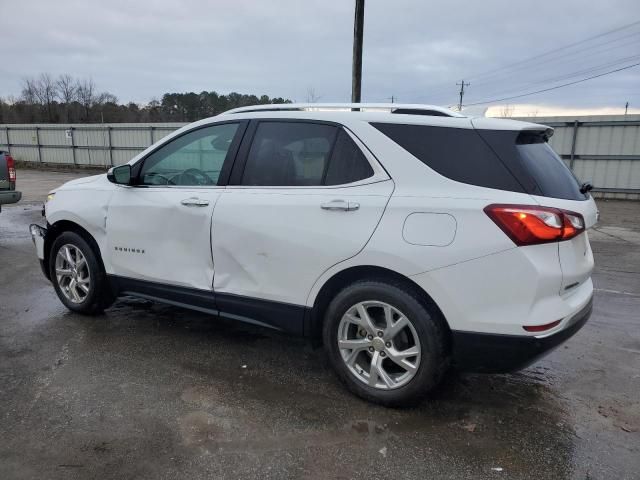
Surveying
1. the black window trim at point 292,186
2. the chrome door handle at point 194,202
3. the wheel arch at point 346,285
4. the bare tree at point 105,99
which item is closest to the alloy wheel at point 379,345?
the wheel arch at point 346,285

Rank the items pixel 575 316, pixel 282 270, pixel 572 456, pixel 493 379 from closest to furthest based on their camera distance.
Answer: pixel 572 456
pixel 575 316
pixel 282 270
pixel 493 379

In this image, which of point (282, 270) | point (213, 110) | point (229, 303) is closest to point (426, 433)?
point (282, 270)

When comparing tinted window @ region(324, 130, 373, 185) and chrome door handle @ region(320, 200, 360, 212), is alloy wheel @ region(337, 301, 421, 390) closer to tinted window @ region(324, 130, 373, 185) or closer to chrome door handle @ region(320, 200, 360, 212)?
chrome door handle @ region(320, 200, 360, 212)

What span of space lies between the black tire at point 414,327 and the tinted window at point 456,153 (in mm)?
739

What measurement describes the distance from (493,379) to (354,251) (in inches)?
57.8

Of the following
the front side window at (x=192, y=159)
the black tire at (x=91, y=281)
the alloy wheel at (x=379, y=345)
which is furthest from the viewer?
the black tire at (x=91, y=281)

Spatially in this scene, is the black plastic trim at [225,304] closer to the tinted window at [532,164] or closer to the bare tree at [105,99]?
the tinted window at [532,164]

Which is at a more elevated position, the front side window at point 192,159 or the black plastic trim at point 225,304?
the front side window at point 192,159

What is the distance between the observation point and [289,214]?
3.23 metres

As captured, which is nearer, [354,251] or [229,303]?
[354,251]

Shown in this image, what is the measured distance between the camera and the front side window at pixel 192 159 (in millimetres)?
3746

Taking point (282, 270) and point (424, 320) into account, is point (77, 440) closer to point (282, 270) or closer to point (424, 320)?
point (282, 270)

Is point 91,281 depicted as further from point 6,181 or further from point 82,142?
point 82,142

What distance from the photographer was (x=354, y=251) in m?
2.99
